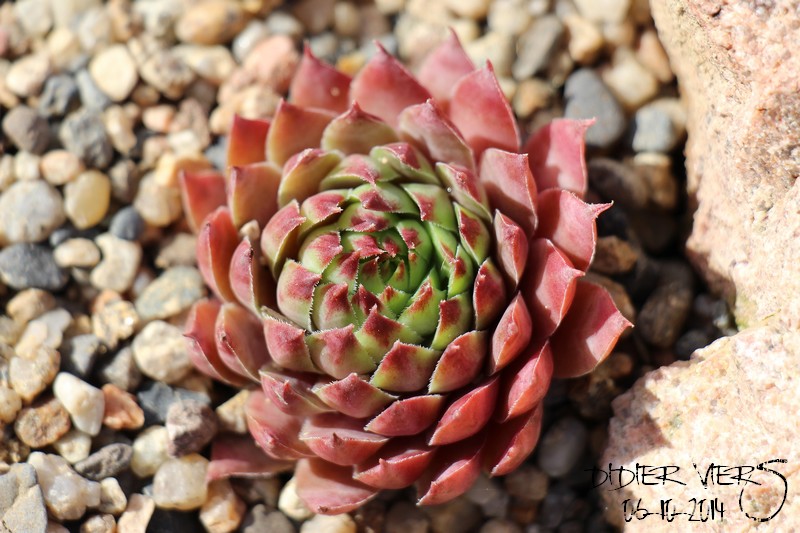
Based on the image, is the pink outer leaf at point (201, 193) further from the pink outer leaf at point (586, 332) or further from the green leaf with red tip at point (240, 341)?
the pink outer leaf at point (586, 332)

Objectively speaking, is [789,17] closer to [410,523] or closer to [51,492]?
[410,523]

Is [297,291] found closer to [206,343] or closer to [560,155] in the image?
[206,343]

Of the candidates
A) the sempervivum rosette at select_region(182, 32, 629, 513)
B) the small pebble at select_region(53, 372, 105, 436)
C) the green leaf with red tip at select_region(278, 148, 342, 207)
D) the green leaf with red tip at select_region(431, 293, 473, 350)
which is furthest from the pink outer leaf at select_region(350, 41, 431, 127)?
the small pebble at select_region(53, 372, 105, 436)

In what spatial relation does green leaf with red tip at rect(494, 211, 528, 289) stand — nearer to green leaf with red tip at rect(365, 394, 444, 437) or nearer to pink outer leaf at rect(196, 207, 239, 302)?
green leaf with red tip at rect(365, 394, 444, 437)

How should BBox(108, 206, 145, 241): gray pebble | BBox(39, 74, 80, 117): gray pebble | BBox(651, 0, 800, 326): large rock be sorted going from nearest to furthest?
BBox(651, 0, 800, 326): large rock, BBox(108, 206, 145, 241): gray pebble, BBox(39, 74, 80, 117): gray pebble

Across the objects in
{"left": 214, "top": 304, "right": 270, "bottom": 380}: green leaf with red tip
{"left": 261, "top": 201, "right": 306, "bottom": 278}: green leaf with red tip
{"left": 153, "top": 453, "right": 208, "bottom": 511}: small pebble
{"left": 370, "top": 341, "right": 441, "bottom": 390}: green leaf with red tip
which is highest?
{"left": 261, "top": 201, "right": 306, "bottom": 278}: green leaf with red tip

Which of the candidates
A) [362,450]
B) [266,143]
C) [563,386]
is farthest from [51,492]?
[563,386]

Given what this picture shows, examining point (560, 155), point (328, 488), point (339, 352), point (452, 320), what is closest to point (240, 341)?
point (339, 352)
